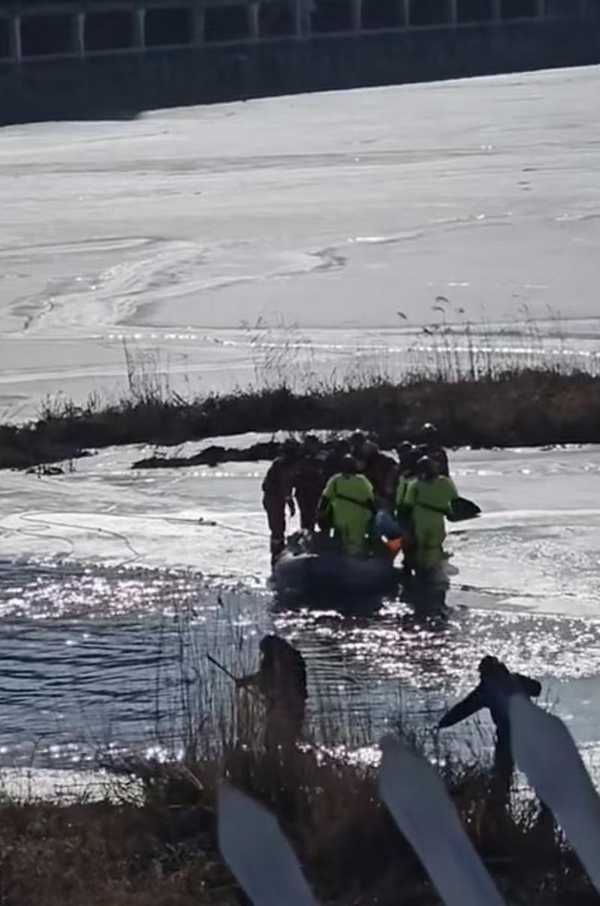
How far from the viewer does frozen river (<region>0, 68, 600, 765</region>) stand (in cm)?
1229

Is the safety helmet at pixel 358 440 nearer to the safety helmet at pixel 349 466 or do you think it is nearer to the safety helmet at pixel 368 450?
the safety helmet at pixel 368 450

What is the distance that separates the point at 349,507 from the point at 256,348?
10.7 meters

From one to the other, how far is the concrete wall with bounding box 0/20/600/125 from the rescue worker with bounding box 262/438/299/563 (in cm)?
4984

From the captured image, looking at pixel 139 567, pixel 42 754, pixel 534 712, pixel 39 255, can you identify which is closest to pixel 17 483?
pixel 139 567

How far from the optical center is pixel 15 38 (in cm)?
7012

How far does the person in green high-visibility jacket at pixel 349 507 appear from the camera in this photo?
1384 cm

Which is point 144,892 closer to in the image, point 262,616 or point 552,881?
point 552,881

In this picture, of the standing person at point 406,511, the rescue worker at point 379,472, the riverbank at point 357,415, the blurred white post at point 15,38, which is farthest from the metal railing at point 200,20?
the standing person at point 406,511

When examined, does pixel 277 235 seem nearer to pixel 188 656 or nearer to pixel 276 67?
pixel 188 656

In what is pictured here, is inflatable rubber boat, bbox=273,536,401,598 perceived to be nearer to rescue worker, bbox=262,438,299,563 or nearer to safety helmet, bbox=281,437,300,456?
rescue worker, bbox=262,438,299,563

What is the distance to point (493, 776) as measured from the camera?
348 inches

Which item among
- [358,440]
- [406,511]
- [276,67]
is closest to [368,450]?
[358,440]

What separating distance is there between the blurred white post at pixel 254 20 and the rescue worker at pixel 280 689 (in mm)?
69795

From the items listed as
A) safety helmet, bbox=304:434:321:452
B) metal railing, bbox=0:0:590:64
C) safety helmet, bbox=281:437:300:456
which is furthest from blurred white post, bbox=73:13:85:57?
safety helmet, bbox=281:437:300:456
